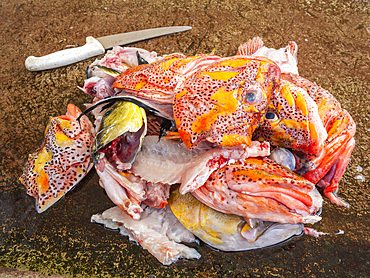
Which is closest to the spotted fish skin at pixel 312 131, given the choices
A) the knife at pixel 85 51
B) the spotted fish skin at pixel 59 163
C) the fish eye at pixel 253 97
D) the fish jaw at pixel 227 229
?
the fish eye at pixel 253 97

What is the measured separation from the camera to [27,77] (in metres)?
1.99

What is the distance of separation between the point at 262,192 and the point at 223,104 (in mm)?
331

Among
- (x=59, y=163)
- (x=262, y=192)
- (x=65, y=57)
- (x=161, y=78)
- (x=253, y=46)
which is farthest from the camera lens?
(x=65, y=57)

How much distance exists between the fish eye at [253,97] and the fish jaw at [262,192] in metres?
0.21

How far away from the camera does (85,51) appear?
2004mm

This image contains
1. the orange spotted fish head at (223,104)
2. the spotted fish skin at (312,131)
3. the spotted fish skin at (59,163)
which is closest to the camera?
the orange spotted fish head at (223,104)

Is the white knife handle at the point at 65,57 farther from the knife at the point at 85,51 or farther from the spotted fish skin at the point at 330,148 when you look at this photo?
the spotted fish skin at the point at 330,148

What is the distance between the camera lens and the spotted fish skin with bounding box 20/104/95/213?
1508 mm

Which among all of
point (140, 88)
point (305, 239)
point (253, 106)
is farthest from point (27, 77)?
point (305, 239)

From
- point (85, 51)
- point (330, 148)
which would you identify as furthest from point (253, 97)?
point (85, 51)

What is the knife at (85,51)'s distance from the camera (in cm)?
198

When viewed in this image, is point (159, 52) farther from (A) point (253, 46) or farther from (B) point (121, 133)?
(B) point (121, 133)

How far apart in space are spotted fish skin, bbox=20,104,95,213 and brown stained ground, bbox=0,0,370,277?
51 millimetres

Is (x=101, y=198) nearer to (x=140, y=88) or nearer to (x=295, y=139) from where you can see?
(x=140, y=88)
